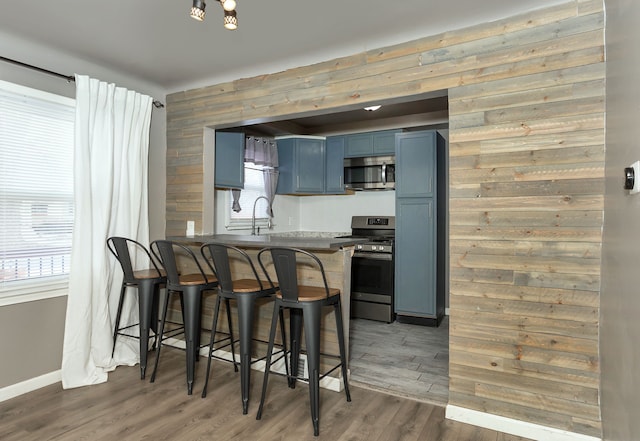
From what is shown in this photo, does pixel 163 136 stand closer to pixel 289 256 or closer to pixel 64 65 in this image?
pixel 64 65

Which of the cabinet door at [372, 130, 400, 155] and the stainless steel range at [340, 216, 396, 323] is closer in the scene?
the stainless steel range at [340, 216, 396, 323]

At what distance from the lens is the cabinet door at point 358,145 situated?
5117 mm

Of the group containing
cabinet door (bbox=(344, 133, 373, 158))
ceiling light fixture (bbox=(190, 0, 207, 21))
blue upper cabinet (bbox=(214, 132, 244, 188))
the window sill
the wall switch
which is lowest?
the window sill

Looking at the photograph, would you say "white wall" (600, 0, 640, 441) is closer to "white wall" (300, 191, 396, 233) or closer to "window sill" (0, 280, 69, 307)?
"white wall" (300, 191, 396, 233)

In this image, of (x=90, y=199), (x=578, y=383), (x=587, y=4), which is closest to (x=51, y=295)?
(x=90, y=199)

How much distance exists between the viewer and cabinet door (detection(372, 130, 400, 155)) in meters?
4.98

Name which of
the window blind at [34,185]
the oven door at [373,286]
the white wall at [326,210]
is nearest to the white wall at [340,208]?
the white wall at [326,210]

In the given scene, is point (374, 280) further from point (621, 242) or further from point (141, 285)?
point (621, 242)

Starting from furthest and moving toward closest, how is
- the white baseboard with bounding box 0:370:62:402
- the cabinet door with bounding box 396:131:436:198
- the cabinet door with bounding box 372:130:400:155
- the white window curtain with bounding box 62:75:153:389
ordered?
the cabinet door with bounding box 372:130:400:155, the cabinet door with bounding box 396:131:436:198, the white window curtain with bounding box 62:75:153:389, the white baseboard with bounding box 0:370:62:402

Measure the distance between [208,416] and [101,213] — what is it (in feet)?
5.73

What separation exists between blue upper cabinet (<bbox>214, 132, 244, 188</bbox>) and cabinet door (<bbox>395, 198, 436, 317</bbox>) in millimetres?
1816

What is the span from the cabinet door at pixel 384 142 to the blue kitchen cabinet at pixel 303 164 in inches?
29.1

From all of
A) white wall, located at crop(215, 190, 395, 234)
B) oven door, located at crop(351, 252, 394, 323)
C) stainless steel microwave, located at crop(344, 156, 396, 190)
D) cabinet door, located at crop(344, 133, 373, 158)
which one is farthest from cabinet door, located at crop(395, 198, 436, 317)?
cabinet door, located at crop(344, 133, 373, 158)

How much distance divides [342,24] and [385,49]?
0.39m
